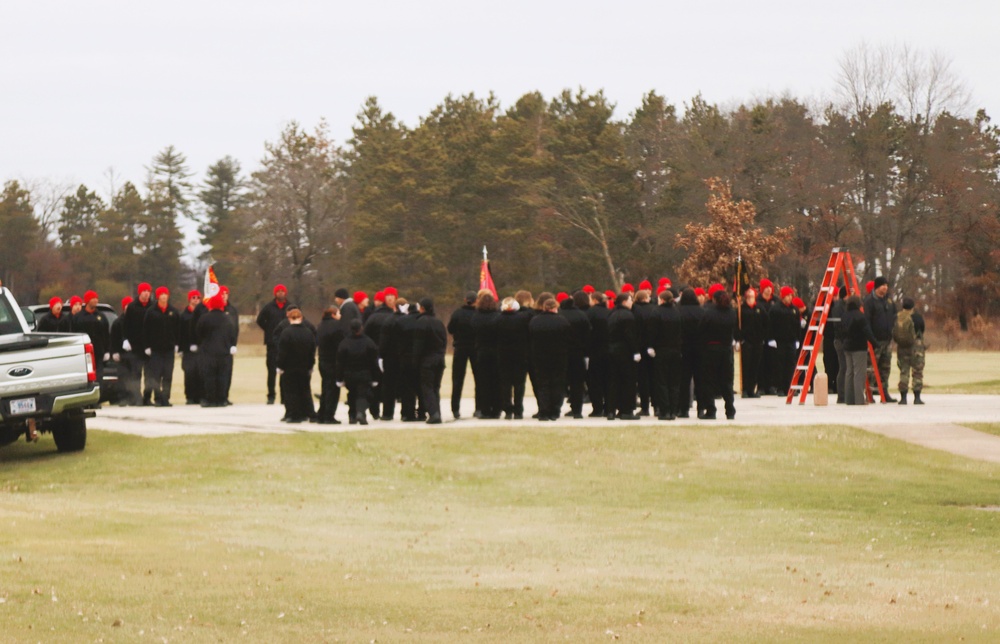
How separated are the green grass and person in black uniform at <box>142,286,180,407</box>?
603 centimetres

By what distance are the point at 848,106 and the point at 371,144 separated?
101 ft

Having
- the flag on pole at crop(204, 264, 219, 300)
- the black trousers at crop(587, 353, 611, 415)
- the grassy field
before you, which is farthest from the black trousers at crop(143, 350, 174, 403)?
the black trousers at crop(587, 353, 611, 415)

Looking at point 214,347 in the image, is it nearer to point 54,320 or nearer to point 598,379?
point 54,320

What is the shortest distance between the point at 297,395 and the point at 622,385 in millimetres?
5124

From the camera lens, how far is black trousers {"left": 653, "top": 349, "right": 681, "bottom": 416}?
77.3ft

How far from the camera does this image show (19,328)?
70.9 feet

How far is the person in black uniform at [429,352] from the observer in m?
23.4

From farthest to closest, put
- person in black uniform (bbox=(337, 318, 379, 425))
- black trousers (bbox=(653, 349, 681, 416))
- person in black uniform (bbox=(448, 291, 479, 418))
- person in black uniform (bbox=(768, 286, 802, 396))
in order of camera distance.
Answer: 1. person in black uniform (bbox=(768, 286, 802, 396))
2. person in black uniform (bbox=(448, 291, 479, 418))
3. black trousers (bbox=(653, 349, 681, 416))
4. person in black uniform (bbox=(337, 318, 379, 425))

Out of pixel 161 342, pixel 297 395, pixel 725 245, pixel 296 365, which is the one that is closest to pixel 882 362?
pixel 297 395

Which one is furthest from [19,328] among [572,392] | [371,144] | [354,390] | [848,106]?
[371,144]

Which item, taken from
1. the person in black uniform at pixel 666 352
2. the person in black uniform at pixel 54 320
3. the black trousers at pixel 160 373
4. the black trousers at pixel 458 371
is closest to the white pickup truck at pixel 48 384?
the black trousers at pixel 458 371

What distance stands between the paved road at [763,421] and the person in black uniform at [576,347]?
0.58m

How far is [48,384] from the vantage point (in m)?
20.0

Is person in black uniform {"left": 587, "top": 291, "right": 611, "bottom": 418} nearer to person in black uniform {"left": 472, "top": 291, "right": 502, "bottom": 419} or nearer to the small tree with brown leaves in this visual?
person in black uniform {"left": 472, "top": 291, "right": 502, "bottom": 419}
